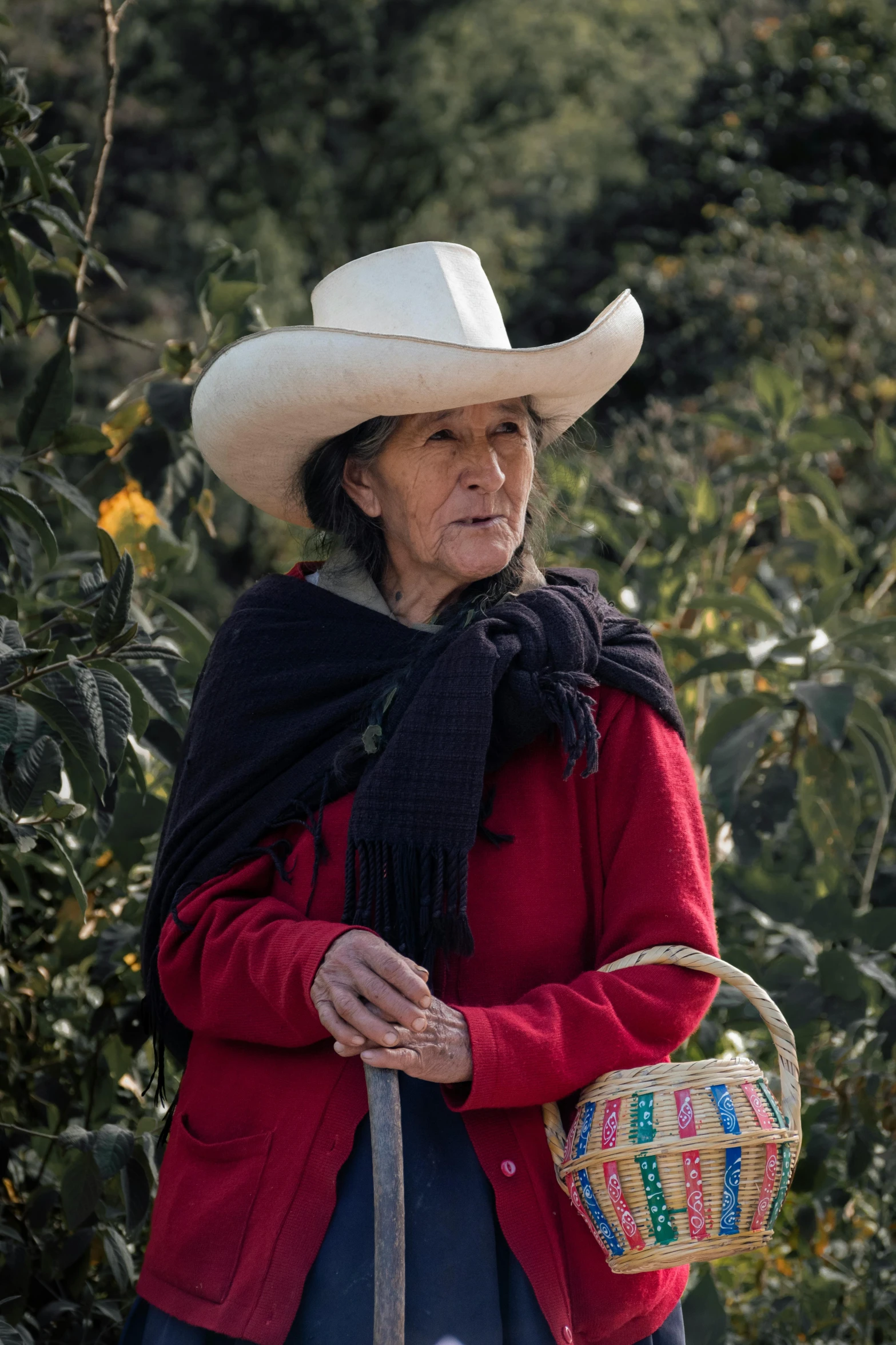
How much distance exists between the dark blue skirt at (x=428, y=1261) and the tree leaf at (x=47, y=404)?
3.99 ft

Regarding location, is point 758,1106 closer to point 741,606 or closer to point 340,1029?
point 340,1029

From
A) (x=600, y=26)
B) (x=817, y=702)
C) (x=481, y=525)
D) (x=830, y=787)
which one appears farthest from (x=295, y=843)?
(x=600, y=26)

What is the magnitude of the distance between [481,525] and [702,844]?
0.48 meters

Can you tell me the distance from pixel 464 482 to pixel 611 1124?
2.57 ft

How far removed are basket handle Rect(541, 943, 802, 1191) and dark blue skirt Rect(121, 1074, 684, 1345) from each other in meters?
0.09

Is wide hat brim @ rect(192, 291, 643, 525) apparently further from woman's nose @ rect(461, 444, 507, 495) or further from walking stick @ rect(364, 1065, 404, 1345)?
walking stick @ rect(364, 1065, 404, 1345)

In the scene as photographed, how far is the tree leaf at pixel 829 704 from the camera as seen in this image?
2.43 metres

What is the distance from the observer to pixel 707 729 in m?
2.73

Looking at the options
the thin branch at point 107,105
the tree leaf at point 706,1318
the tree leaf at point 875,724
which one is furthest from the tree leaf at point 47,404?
the tree leaf at point 706,1318

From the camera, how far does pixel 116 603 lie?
1.75 m

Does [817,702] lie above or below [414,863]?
below

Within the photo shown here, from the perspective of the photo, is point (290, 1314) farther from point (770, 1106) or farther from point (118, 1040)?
point (118, 1040)

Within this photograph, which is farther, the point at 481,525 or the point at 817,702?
the point at 817,702

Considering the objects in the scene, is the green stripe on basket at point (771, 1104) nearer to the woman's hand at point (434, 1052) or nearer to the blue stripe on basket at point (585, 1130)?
the blue stripe on basket at point (585, 1130)
